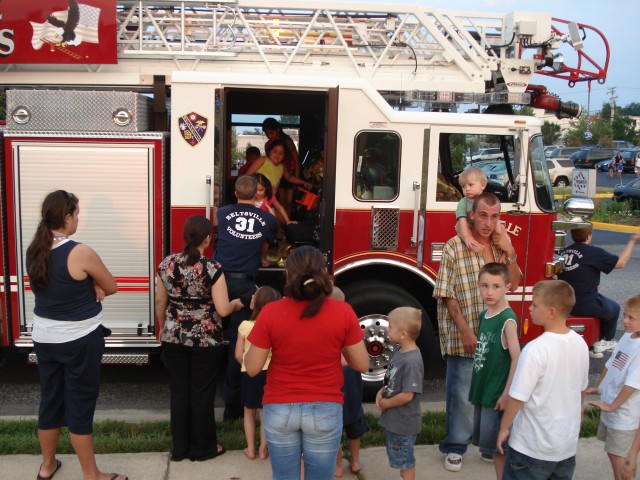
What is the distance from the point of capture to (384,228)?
221 inches

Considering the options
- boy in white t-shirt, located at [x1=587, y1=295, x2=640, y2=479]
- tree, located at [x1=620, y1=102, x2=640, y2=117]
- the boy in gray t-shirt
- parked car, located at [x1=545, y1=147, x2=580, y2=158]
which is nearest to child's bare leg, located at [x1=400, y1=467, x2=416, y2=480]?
the boy in gray t-shirt

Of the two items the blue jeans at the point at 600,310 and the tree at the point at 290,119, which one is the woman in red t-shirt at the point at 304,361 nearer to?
the blue jeans at the point at 600,310

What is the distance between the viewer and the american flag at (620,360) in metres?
3.62

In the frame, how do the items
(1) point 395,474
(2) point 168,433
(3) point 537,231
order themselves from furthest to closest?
(3) point 537,231 → (2) point 168,433 → (1) point 395,474

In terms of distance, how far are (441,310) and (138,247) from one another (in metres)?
2.49

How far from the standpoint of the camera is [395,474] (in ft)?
14.3

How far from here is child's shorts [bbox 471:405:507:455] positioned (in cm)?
385

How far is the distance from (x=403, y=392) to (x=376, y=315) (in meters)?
1.92

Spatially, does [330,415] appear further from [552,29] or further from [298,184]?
[552,29]

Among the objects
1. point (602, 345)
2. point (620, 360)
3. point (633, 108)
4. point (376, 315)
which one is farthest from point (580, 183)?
point (633, 108)

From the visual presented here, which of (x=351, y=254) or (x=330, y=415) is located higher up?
(x=351, y=254)

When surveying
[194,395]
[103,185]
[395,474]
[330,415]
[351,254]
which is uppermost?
[103,185]

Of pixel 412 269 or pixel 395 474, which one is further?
pixel 412 269

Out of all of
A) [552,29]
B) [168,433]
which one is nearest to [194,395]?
[168,433]
